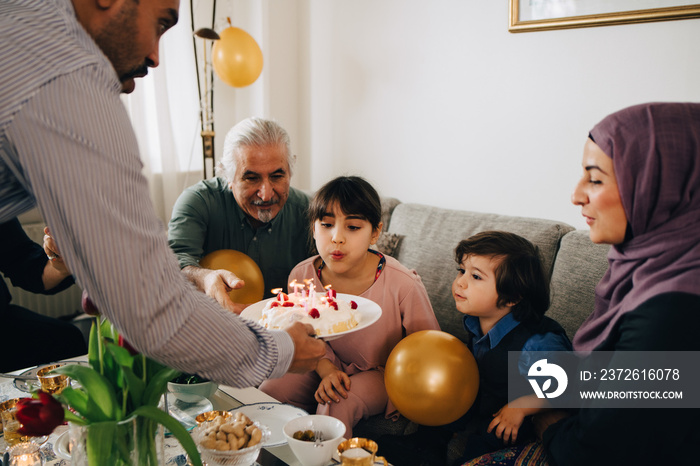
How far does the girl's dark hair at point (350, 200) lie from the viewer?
2016 millimetres

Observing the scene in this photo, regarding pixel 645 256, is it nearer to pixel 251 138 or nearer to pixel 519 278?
pixel 519 278

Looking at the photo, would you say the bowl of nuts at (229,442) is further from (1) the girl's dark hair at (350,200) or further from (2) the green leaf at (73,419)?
(1) the girl's dark hair at (350,200)

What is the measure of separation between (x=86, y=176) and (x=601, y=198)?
3.68 ft

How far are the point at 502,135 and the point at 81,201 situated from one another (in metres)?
2.54

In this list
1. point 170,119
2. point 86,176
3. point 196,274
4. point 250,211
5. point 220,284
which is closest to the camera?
point 86,176

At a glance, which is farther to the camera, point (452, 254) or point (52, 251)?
point (452, 254)

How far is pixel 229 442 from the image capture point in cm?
107

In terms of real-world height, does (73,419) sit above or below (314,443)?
above

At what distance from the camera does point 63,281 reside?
2.12 meters

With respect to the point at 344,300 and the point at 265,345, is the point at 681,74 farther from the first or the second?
the point at 265,345

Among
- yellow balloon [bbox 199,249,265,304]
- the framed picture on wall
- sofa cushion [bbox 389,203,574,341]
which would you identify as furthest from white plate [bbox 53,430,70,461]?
the framed picture on wall

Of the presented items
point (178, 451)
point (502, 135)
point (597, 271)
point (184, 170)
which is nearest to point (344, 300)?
point (178, 451)

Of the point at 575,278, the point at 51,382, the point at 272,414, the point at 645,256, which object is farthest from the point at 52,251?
the point at 575,278

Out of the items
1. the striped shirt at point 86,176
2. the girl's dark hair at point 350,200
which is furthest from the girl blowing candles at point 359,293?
the striped shirt at point 86,176
